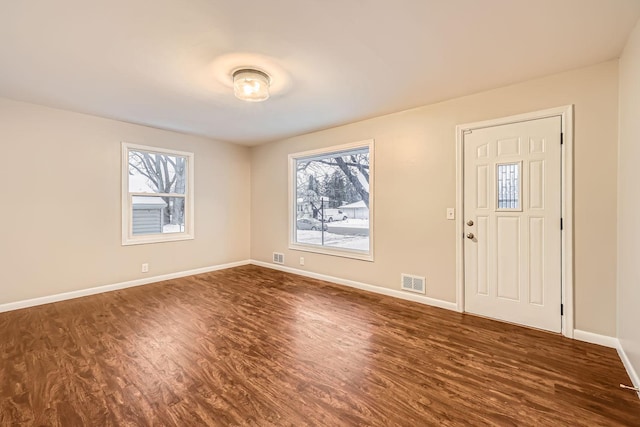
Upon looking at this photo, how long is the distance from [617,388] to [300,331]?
2.29 metres

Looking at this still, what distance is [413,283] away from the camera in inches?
139

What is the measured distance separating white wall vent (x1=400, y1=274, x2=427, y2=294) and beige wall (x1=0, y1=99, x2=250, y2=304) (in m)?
3.60

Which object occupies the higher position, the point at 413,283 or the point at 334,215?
the point at 334,215

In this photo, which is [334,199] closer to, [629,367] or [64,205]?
[629,367]

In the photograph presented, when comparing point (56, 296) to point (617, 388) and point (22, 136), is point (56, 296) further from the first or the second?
point (617, 388)

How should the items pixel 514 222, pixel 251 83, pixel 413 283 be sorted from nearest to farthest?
pixel 251 83 → pixel 514 222 → pixel 413 283

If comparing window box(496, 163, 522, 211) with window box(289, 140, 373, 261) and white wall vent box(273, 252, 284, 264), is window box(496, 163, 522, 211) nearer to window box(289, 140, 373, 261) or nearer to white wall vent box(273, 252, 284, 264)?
window box(289, 140, 373, 261)

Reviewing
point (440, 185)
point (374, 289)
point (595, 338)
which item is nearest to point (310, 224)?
point (374, 289)

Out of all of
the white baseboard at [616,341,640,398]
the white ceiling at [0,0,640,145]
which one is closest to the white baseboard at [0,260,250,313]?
the white ceiling at [0,0,640,145]

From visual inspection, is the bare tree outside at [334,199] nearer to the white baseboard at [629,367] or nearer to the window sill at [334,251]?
the window sill at [334,251]

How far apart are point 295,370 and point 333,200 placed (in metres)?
2.95

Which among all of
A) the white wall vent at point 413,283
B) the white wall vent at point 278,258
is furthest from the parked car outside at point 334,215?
the white wall vent at point 413,283

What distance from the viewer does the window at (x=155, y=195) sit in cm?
417

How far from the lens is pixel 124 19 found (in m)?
1.85
